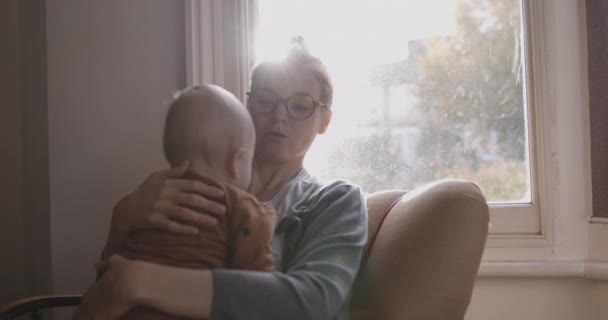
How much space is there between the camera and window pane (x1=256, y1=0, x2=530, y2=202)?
202cm

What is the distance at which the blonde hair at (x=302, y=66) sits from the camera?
1452 mm

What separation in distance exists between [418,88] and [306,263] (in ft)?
3.76

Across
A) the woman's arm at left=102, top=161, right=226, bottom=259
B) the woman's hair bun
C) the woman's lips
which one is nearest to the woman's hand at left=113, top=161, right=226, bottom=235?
the woman's arm at left=102, top=161, right=226, bottom=259

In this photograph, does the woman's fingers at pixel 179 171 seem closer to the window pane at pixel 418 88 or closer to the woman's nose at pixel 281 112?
the woman's nose at pixel 281 112

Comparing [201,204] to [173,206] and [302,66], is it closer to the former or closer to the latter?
[173,206]

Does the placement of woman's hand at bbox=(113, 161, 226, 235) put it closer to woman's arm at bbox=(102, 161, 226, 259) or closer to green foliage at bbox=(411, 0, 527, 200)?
woman's arm at bbox=(102, 161, 226, 259)

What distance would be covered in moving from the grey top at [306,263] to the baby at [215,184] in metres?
0.05

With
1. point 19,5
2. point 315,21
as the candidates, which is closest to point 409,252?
point 315,21

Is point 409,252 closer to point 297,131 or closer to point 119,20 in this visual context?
point 297,131

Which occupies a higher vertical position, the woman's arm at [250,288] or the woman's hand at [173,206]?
the woman's hand at [173,206]

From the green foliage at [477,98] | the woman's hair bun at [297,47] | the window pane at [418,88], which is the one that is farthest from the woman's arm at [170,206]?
the green foliage at [477,98]

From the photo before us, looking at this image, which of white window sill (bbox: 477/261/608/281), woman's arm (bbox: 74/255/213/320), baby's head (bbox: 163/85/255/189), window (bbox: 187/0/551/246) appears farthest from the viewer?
window (bbox: 187/0/551/246)

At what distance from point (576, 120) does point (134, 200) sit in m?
1.52

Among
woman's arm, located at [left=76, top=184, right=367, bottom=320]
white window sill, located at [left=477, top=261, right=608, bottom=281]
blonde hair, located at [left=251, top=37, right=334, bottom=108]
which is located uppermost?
blonde hair, located at [left=251, top=37, right=334, bottom=108]
